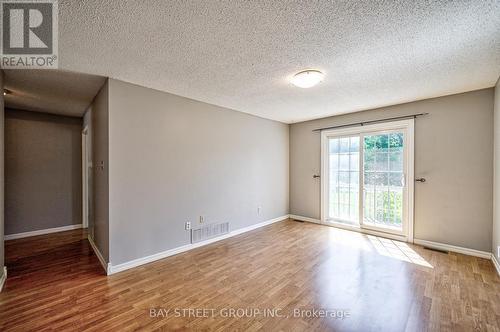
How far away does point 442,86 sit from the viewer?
2.96m

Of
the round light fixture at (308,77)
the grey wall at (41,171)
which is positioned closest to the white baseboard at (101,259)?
the grey wall at (41,171)

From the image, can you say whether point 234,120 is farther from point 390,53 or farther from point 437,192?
point 437,192

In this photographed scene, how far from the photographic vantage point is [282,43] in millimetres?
1924

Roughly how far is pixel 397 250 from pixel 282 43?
345cm

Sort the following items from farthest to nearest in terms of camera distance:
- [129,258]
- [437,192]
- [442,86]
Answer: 1. [437,192]
2. [442,86]
3. [129,258]

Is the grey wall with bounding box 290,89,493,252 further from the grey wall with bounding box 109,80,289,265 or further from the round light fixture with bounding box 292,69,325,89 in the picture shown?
the grey wall with bounding box 109,80,289,265

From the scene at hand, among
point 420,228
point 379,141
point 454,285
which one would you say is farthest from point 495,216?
point 379,141

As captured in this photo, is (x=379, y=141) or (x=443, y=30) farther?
(x=379, y=141)

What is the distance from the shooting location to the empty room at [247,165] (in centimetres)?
173

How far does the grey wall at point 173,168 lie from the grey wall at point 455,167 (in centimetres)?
287

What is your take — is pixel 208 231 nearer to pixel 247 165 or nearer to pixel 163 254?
pixel 163 254

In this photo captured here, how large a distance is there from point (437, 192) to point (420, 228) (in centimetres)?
66

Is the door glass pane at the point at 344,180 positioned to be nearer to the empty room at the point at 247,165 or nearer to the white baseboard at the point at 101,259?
the empty room at the point at 247,165

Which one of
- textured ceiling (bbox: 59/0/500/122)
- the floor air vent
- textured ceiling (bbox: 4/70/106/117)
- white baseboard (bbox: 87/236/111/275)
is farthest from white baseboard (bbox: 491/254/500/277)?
textured ceiling (bbox: 4/70/106/117)
